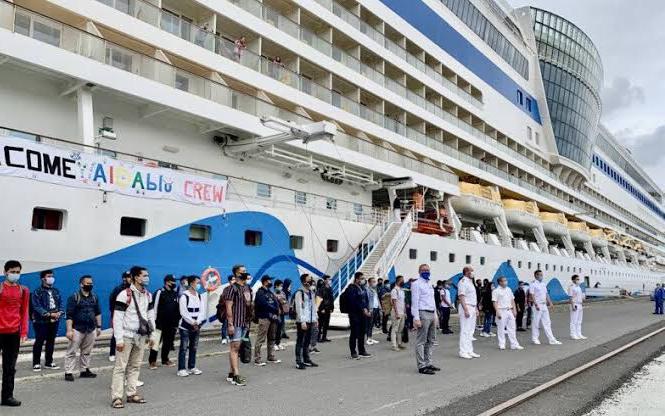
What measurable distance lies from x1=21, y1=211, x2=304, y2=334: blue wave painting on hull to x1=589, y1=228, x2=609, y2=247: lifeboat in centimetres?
4513

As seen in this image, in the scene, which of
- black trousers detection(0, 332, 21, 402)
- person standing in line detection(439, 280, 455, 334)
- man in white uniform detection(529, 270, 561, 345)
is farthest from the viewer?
person standing in line detection(439, 280, 455, 334)

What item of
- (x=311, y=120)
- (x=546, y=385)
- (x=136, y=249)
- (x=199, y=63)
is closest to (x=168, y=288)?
(x=136, y=249)

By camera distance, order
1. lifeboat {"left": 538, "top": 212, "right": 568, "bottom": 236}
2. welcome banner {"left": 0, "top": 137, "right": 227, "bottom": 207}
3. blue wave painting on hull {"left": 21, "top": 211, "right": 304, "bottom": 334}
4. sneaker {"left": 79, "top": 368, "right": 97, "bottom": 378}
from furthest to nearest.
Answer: lifeboat {"left": 538, "top": 212, "right": 568, "bottom": 236}, blue wave painting on hull {"left": 21, "top": 211, "right": 304, "bottom": 334}, welcome banner {"left": 0, "top": 137, "right": 227, "bottom": 207}, sneaker {"left": 79, "top": 368, "right": 97, "bottom": 378}

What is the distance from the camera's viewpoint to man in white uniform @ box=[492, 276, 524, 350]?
39.0ft

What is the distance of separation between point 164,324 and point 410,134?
20062 mm

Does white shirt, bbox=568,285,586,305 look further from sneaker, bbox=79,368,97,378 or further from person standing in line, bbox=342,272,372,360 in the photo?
sneaker, bbox=79,368,97,378

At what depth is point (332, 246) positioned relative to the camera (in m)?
19.3

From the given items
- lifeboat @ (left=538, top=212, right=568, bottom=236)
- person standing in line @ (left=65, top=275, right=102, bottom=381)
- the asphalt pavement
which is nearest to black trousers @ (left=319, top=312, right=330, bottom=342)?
the asphalt pavement

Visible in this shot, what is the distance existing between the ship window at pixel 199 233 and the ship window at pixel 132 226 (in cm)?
144

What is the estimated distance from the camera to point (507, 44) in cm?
4153

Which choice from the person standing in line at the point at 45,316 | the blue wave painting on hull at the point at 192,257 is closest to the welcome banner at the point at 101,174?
the blue wave painting on hull at the point at 192,257

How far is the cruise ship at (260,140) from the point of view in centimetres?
1166

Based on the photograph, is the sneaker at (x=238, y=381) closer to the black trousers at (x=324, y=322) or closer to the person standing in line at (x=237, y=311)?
the person standing in line at (x=237, y=311)

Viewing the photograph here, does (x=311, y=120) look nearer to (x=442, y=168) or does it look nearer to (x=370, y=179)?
(x=370, y=179)
